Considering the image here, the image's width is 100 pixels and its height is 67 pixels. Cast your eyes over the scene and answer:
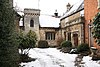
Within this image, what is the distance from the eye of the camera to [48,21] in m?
39.0

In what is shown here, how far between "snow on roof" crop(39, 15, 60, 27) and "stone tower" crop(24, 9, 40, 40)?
4.26 ft

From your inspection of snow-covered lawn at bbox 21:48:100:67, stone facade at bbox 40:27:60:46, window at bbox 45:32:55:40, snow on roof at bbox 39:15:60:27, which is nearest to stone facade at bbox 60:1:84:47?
stone facade at bbox 40:27:60:46

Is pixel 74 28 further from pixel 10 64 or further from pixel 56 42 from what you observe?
pixel 10 64

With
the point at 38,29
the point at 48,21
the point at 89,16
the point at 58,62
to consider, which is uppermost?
the point at 48,21

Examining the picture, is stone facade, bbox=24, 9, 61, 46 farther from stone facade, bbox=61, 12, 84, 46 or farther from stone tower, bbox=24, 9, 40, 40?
stone facade, bbox=61, 12, 84, 46

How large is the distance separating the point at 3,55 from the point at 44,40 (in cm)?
2903

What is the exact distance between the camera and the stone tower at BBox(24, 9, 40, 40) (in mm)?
36188

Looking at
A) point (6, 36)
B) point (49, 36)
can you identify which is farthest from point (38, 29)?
point (6, 36)

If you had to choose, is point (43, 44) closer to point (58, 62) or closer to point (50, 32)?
point (50, 32)

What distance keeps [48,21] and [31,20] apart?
3878 millimetres

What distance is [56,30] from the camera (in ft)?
124

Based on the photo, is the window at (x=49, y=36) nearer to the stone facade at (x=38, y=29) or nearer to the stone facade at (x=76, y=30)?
the stone facade at (x=38, y=29)

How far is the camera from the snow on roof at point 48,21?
3763cm

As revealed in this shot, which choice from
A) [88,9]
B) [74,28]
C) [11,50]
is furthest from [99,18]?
[74,28]
